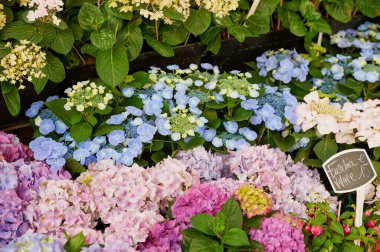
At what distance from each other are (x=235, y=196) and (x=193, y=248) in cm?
29

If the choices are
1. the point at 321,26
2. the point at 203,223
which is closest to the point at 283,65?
the point at 321,26

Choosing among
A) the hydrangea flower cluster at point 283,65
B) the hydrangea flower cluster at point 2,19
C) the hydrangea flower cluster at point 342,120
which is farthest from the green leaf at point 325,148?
the hydrangea flower cluster at point 2,19

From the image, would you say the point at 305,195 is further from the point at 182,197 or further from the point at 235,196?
the point at 182,197

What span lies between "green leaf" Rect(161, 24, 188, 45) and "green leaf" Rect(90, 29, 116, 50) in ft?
1.03

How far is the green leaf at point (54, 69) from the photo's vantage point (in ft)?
7.25

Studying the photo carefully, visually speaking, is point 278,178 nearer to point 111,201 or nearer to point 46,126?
point 111,201

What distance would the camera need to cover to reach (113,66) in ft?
7.19

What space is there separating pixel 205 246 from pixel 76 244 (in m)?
0.35

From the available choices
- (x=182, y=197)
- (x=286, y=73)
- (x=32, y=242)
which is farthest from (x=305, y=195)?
(x=32, y=242)

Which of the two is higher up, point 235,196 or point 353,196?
point 235,196

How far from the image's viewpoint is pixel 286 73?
2.58 metres

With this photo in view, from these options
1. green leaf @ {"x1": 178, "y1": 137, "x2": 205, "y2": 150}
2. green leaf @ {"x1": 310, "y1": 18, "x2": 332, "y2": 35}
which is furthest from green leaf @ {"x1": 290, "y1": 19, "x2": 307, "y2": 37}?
green leaf @ {"x1": 178, "y1": 137, "x2": 205, "y2": 150}

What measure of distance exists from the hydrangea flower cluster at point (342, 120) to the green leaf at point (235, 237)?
29.5 inches

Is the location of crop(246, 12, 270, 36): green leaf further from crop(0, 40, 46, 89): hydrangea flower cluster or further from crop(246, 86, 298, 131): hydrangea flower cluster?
crop(0, 40, 46, 89): hydrangea flower cluster
